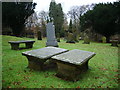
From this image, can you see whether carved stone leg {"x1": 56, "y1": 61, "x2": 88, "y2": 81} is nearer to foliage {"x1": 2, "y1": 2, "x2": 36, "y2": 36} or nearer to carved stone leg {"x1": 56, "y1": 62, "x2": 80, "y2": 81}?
carved stone leg {"x1": 56, "y1": 62, "x2": 80, "y2": 81}

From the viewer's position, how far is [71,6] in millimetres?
33406

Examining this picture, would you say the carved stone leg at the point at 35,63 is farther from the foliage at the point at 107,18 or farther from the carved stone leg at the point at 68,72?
the foliage at the point at 107,18

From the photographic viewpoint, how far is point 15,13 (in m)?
19.5

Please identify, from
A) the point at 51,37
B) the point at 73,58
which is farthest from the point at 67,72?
the point at 51,37

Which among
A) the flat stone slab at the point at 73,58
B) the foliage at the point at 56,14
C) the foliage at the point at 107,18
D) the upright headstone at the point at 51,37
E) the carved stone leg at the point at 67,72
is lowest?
the carved stone leg at the point at 67,72

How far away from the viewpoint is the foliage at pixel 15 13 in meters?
19.1

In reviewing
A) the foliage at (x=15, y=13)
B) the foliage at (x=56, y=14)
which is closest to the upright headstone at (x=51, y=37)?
the foliage at (x=15, y=13)

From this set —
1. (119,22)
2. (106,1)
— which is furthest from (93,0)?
(119,22)

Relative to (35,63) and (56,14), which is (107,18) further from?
(35,63)

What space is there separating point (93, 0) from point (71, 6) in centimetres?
851

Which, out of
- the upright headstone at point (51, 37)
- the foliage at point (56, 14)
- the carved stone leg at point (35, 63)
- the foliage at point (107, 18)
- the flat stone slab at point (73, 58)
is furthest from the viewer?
the foliage at point (56, 14)

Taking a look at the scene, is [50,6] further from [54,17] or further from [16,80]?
[16,80]

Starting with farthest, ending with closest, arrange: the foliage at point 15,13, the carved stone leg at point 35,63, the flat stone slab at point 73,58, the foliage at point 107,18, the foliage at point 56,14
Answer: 1. the foliage at point 56,14
2. the foliage at point 15,13
3. the foliage at point 107,18
4. the carved stone leg at point 35,63
5. the flat stone slab at point 73,58

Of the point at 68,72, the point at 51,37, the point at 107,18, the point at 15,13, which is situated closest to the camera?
the point at 68,72
